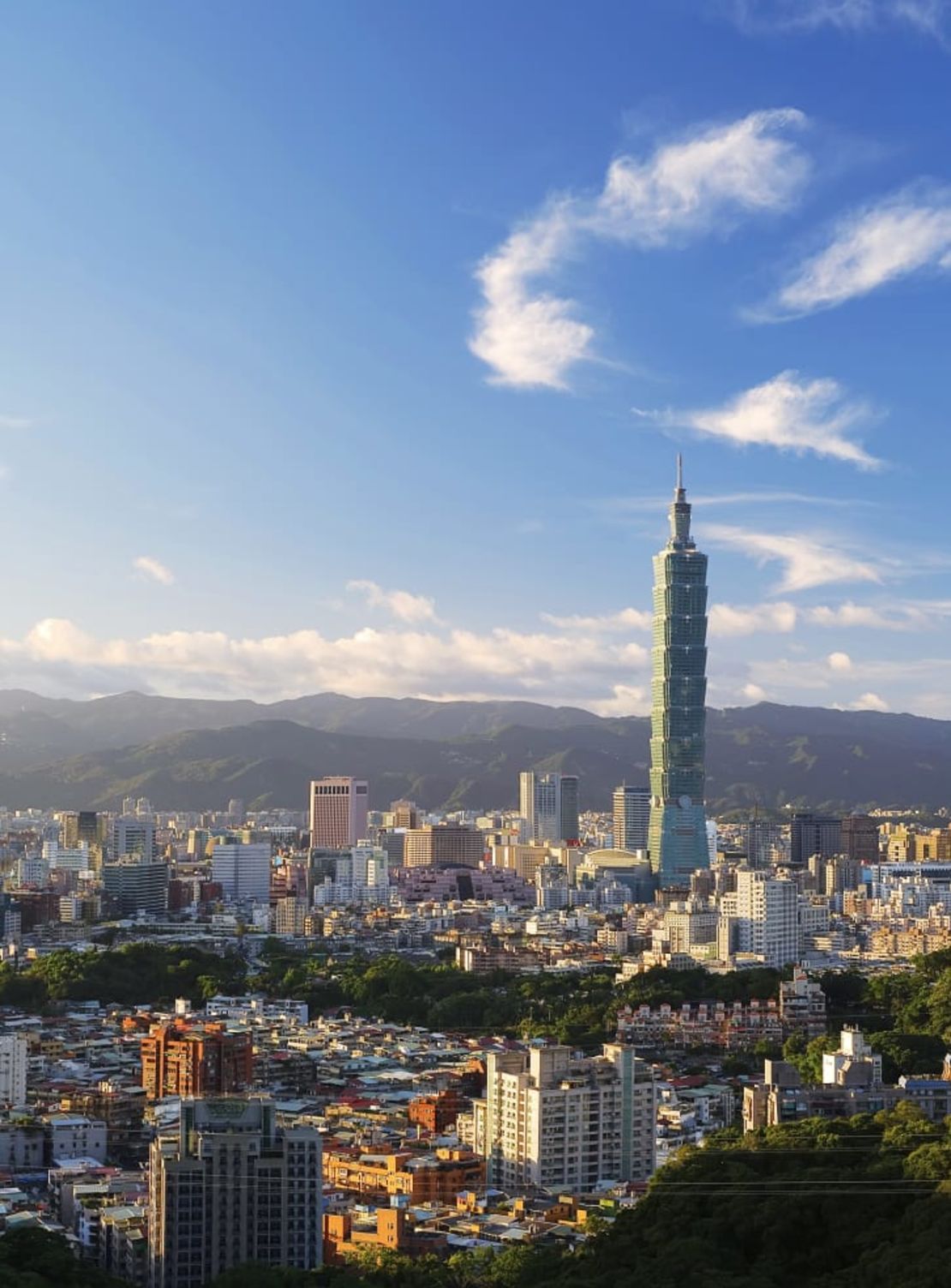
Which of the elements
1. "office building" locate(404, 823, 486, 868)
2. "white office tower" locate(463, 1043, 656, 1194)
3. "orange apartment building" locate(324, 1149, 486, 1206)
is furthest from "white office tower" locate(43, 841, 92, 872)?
"orange apartment building" locate(324, 1149, 486, 1206)

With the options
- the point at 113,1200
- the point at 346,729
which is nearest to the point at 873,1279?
the point at 113,1200

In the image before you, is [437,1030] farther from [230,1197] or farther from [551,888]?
[551,888]

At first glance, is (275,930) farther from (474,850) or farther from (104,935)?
(474,850)

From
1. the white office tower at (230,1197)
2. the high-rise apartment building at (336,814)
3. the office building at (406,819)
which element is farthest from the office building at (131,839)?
the white office tower at (230,1197)

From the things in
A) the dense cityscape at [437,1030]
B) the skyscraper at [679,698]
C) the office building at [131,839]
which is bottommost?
the dense cityscape at [437,1030]

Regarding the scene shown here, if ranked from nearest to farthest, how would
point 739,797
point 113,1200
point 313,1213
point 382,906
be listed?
point 313,1213, point 113,1200, point 382,906, point 739,797

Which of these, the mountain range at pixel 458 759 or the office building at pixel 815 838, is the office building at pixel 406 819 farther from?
the mountain range at pixel 458 759
